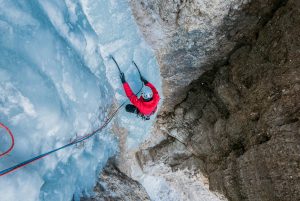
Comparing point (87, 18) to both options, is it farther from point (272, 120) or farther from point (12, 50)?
point (272, 120)

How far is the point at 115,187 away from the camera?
6.48 meters

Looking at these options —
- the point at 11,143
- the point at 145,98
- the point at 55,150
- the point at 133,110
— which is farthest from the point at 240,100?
the point at 11,143

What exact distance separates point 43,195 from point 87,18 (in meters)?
2.60

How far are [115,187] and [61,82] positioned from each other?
8.84 ft

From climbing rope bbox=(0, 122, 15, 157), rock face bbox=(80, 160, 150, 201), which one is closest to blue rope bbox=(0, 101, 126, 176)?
climbing rope bbox=(0, 122, 15, 157)

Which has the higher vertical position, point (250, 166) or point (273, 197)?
point (250, 166)

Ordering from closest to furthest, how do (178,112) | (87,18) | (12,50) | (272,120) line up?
(12,50)
(272,120)
(87,18)
(178,112)

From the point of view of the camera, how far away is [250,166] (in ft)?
17.3

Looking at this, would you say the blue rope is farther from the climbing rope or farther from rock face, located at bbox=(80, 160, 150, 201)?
rock face, located at bbox=(80, 160, 150, 201)

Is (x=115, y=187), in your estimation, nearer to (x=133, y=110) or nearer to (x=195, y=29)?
(x=133, y=110)

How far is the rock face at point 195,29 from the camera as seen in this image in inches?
204

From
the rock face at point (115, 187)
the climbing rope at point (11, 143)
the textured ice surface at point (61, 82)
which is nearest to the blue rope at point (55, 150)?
the textured ice surface at point (61, 82)

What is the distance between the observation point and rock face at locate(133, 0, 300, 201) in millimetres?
4625

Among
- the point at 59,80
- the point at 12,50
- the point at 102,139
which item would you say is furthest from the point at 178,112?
the point at 12,50
